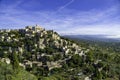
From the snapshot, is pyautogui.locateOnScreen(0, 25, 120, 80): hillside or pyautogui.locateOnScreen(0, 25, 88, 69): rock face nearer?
pyautogui.locateOnScreen(0, 25, 120, 80): hillside

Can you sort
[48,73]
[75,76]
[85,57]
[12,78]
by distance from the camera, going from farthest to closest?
[85,57], [48,73], [75,76], [12,78]

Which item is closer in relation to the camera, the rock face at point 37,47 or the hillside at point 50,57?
the hillside at point 50,57

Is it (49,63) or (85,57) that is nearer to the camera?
(49,63)

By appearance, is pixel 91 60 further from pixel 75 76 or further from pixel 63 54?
pixel 75 76

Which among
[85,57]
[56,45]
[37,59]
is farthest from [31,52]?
[85,57]

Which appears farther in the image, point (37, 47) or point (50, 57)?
point (37, 47)
